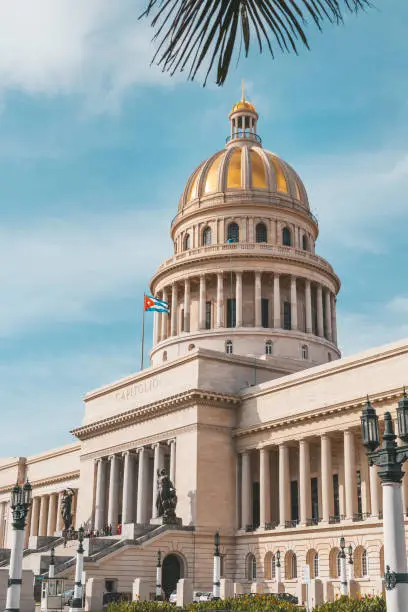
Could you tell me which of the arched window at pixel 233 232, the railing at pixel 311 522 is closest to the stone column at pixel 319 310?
the arched window at pixel 233 232

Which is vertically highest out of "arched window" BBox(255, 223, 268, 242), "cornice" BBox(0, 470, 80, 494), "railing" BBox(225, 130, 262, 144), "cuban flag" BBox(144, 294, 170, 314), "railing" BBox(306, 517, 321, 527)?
"railing" BBox(225, 130, 262, 144)

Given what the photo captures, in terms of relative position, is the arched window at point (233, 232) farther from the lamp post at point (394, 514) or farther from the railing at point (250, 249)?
the lamp post at point (394, 514)

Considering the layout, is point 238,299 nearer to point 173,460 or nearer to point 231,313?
point 231,313

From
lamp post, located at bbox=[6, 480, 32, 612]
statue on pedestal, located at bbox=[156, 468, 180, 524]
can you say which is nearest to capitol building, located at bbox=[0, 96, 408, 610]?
statue on pedestal, located at bbox=[156, 468, 180, 524]

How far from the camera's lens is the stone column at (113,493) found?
69.2m

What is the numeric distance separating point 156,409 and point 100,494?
11.8 metres

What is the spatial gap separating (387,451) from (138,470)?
54.5 m

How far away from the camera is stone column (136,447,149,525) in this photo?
65.7 meters

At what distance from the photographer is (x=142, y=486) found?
66688mm

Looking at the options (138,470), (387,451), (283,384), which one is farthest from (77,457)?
(387,451)

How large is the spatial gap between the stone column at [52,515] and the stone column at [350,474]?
45259mm

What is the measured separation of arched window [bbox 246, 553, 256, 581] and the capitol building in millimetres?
102

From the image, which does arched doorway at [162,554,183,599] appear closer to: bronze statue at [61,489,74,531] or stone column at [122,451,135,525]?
stone column at [122,451,135,525]

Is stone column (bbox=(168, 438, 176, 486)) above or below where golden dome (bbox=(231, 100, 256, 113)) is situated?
below
